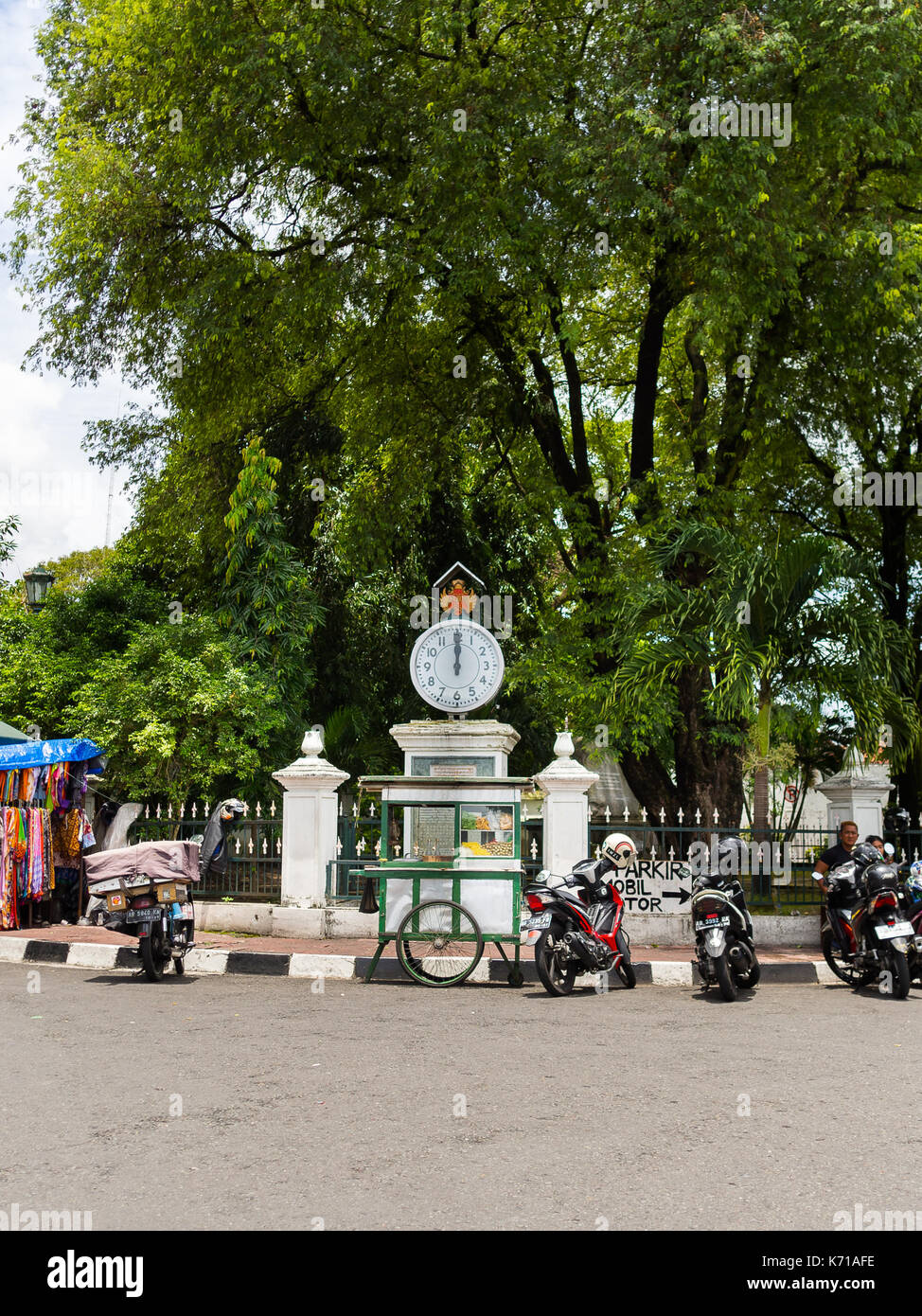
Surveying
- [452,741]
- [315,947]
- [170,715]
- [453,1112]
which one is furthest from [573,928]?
A: [170,715]

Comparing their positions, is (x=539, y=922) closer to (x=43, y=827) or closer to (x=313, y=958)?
(x=313, y=958)

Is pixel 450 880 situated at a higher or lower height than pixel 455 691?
lower

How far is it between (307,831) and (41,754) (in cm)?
306

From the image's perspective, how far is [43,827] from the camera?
13.1 meters

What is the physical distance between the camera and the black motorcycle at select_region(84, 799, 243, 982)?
973 centimetres

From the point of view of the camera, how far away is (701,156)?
1330 centimetres

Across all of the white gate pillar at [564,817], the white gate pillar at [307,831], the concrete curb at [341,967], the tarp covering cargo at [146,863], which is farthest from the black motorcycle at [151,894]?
the white gate pillar at [564,817]

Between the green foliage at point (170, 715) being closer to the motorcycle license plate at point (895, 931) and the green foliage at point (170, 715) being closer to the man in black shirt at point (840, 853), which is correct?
the man in black shirt at point (840, 853)

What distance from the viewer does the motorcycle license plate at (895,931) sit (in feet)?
30.7

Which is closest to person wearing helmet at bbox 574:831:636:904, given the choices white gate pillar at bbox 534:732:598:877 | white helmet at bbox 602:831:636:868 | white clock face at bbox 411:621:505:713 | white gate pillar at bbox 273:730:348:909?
white helmet at bbox 602:831:636:868

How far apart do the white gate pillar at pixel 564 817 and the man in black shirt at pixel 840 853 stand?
284 cm

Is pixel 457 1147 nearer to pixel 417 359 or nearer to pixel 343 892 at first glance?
pixel 343 892

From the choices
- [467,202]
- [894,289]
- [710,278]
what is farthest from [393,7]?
[894,289]

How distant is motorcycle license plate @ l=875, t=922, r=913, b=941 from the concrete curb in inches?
60.3
